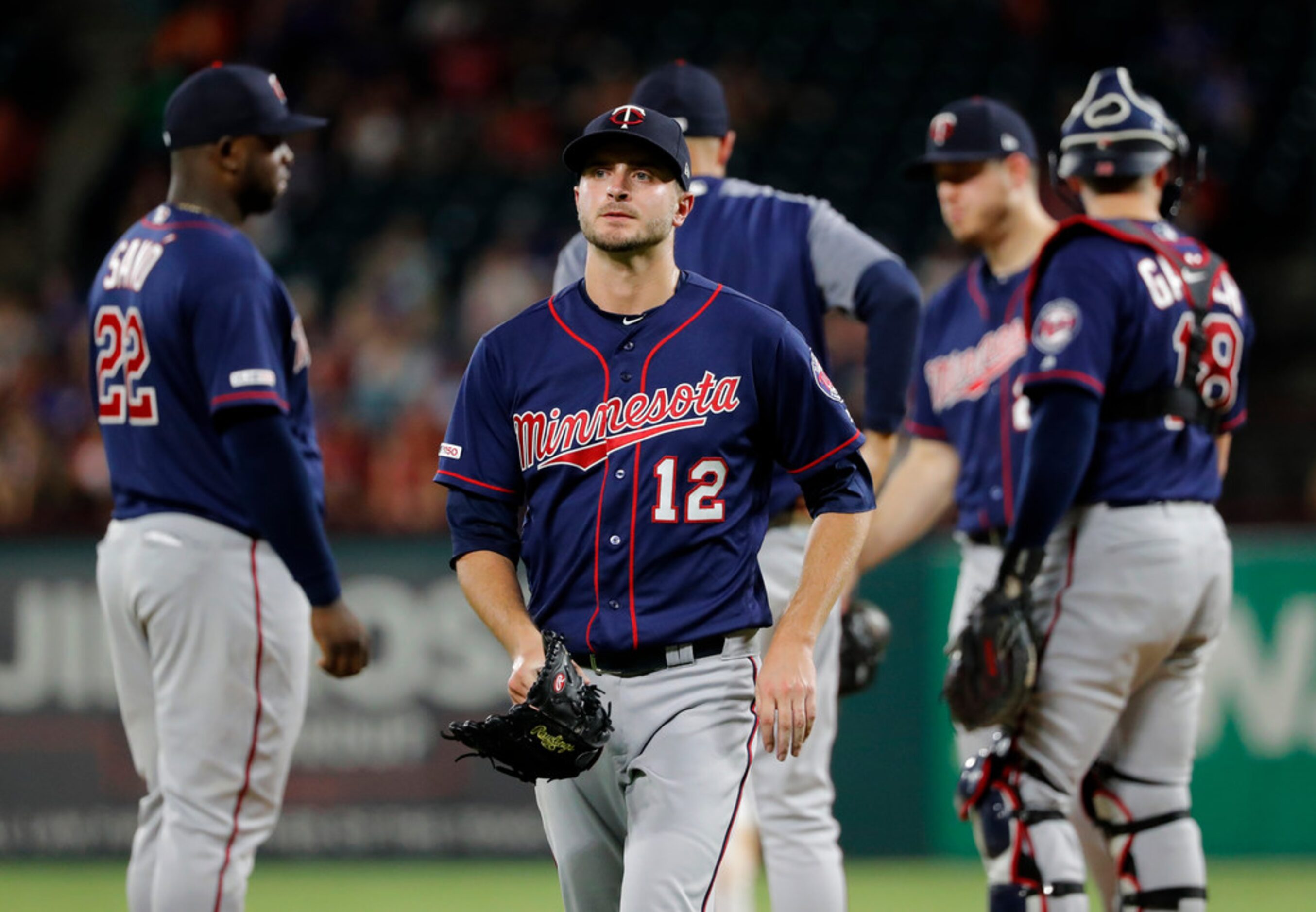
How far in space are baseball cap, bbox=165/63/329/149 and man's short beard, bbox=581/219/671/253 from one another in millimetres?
1440

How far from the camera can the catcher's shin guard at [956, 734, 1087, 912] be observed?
181 inches

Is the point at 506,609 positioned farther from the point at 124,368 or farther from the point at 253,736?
the point at 124,368

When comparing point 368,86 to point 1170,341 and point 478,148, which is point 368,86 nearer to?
point 478,148

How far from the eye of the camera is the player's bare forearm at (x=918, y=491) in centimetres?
581

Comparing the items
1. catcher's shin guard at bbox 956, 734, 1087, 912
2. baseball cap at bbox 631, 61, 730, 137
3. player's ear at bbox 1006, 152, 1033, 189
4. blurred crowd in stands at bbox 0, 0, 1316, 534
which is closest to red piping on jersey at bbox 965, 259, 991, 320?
player's ear at bbox 1006, 152, 1033, 189

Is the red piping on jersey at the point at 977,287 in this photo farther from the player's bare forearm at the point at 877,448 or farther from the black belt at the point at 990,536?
the player's bare forearm at the point at 877,448

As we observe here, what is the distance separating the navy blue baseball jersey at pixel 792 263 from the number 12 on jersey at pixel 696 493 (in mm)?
1051

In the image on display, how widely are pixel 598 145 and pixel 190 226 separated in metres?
1.44

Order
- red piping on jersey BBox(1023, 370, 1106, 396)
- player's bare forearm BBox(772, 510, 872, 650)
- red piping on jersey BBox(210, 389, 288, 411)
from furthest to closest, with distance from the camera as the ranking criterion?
red piping on jersey BBox(1023, 370, 1106, 396)
red piping on jersey BBox(210, 389, 288, 411)
player's bare forearm BBox(772, 510, 872, 650)

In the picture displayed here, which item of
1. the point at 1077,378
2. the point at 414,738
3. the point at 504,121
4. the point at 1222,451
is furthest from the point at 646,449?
the point at 504,121

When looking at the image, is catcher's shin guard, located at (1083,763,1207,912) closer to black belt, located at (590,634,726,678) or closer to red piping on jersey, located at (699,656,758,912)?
red piping on jersey, located at (699,656,758,912)

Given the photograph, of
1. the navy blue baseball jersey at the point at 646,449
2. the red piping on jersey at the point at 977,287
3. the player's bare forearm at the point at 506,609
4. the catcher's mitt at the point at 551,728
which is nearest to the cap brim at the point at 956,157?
the red piping on jersey at the point at 977,287

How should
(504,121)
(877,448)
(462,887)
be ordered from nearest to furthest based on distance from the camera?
1. (877,448)
2. (462,887)
3. (504,121)

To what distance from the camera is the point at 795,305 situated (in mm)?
4852
